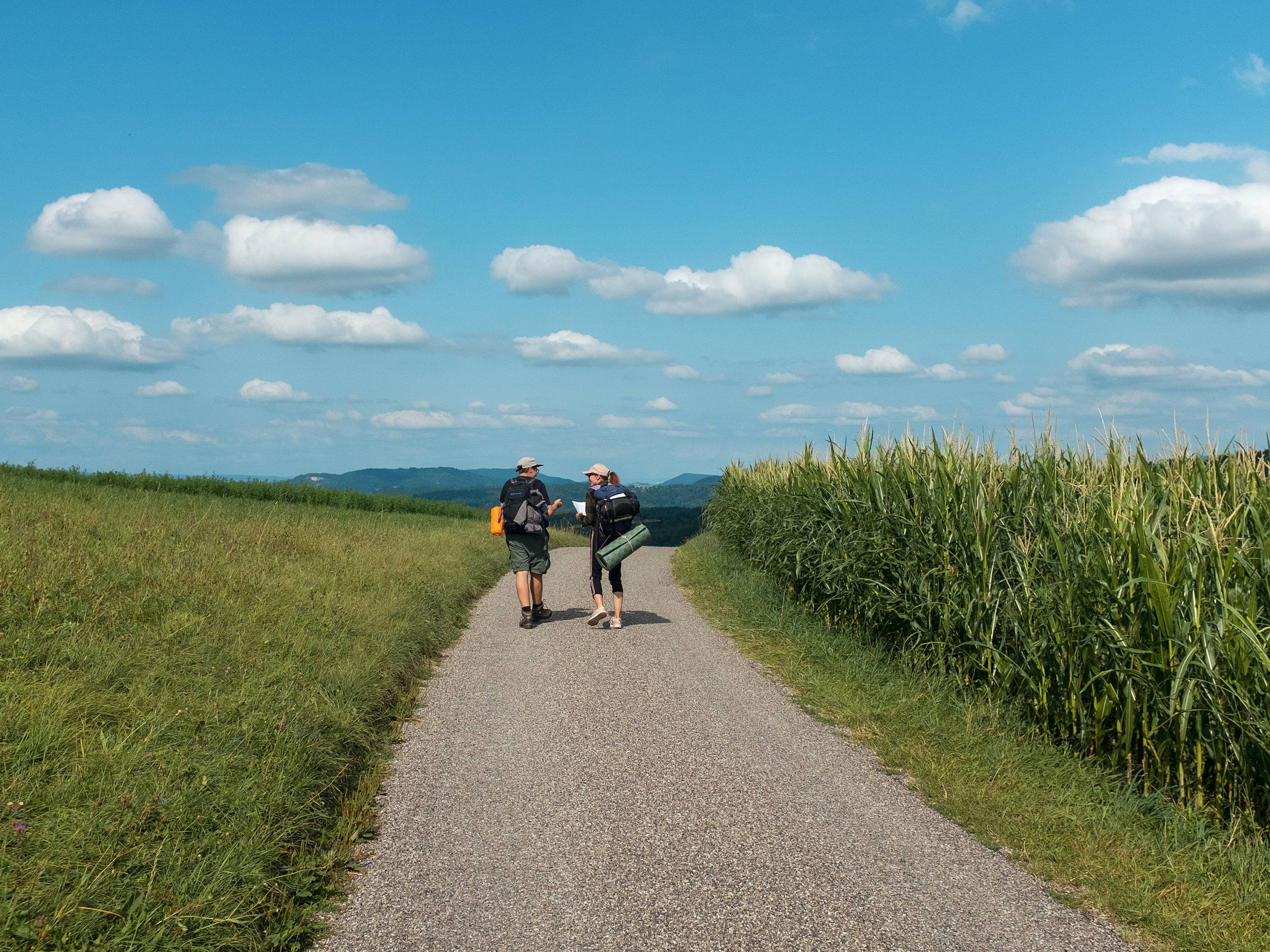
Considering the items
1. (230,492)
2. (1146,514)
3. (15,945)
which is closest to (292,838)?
(15,945)

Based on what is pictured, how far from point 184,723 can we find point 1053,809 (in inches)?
221

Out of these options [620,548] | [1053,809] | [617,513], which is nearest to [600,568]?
[620,548]

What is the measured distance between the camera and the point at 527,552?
1136cm

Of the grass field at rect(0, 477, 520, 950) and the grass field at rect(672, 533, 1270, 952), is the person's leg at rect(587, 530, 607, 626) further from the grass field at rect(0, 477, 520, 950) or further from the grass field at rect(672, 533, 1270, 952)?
the grass field at rect(672, 533, 1270, 952)

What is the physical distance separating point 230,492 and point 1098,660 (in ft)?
109

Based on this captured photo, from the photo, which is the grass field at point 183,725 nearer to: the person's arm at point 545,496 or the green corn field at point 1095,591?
the person's arm at point 545,496

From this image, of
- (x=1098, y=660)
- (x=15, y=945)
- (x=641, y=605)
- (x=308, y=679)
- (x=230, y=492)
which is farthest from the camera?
(x=230, y=492)

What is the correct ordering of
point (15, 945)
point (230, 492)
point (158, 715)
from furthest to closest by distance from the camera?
point (230, 492) < point (158, 715) < point (15, 945)

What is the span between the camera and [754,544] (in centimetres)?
1552

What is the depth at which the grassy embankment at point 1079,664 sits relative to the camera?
15.6 feet

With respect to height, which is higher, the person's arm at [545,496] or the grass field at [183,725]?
the person's arm at [545,496]

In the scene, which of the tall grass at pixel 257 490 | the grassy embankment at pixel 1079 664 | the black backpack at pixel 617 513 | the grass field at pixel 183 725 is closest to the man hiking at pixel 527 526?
the black backpack at pixel 617 513

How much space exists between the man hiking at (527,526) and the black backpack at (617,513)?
1.90 ft

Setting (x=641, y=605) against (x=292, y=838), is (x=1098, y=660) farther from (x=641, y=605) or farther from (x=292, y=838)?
(x=641, y=605)
